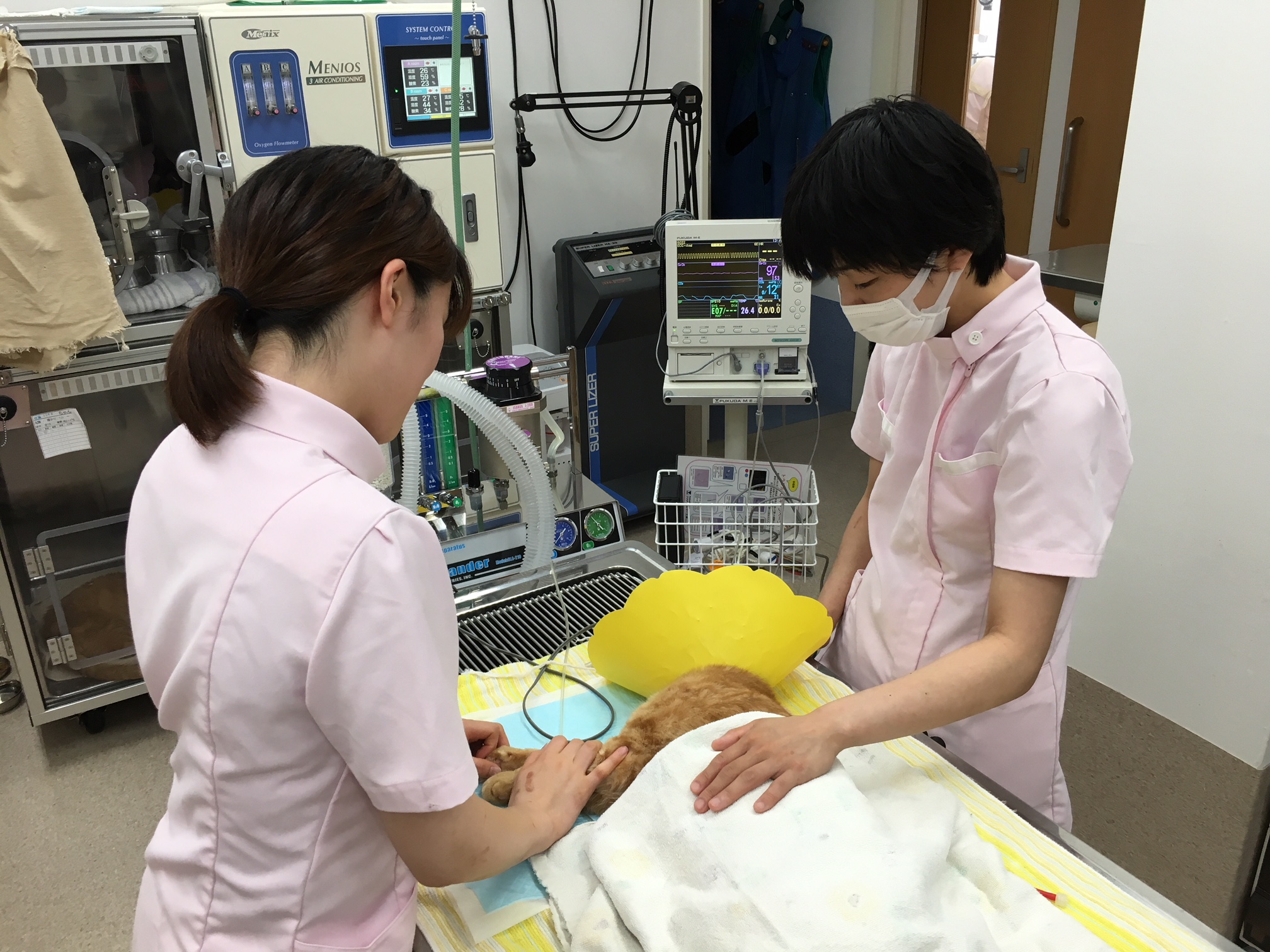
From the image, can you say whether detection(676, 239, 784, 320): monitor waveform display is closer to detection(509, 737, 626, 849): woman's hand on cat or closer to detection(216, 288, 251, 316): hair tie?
detection(509, 737, 626, 849): woman's hand on cat

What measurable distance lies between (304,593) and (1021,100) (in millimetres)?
4214

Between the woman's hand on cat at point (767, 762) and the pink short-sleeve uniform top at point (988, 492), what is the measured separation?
298 millimetres

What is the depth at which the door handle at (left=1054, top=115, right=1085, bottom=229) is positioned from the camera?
390 centimetres

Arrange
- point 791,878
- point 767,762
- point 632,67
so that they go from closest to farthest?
1. point 791,878
2. point 767,762
3. point 632,67

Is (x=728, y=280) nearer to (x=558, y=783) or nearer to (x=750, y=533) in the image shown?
(x=750, y=533)

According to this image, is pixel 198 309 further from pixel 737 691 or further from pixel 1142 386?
pixel 1142 386

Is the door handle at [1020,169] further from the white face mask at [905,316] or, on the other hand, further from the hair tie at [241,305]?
the hair tie at [241,305]

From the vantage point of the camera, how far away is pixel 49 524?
8.20 ft

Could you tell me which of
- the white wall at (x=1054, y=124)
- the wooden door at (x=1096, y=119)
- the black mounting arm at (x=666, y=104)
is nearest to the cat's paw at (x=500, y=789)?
the black mounting arm at (x=666, y=104)

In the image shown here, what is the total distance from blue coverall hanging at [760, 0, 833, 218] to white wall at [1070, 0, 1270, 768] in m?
1.99

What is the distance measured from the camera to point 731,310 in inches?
100

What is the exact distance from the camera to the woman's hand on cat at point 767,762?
3.10 ft

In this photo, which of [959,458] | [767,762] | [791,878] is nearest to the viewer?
[791,878]

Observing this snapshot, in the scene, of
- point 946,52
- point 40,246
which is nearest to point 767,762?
point 40,246
